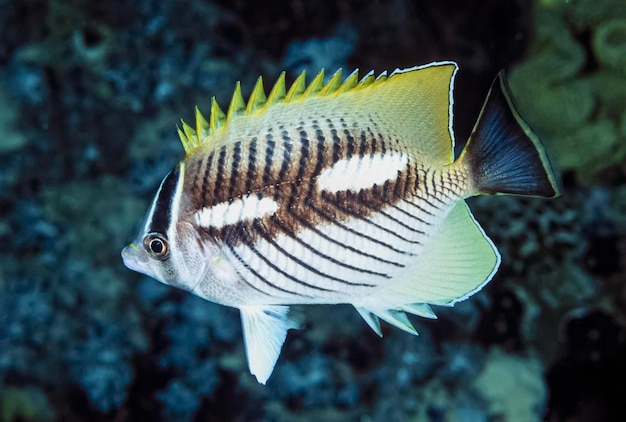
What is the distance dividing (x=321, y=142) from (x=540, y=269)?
1883 millimetres

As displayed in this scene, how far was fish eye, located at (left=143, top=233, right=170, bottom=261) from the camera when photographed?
4.04 feet

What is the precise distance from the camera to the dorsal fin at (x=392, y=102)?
1.19 metres

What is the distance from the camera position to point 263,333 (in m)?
1.33

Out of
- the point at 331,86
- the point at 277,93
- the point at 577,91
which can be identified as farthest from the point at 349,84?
the point at 577,91

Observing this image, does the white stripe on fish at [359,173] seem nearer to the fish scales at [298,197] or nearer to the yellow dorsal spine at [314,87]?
the fish scales at [298,197]

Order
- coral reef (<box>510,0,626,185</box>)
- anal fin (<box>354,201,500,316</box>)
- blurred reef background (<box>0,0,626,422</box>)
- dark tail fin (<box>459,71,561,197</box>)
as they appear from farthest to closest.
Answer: coral reef (<box>510,0,626,185</box>) → blurred reef background (<box>0,0,626,422</box>) → anal fin (<box>354,201,500,316</box>) → dark tail fin (<box>459,71,561,197</box>)

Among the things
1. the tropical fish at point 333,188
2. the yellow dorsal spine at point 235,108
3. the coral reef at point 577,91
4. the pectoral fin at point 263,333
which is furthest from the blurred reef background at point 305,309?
the yellow dorsal spine at point 235,108

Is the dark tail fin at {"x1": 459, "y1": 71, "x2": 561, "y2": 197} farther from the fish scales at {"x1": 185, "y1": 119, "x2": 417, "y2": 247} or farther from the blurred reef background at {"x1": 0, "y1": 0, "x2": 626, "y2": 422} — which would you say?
the blurred reef background at {"x1": 0, "y1": 0, "x2": 626, "y2": 422}

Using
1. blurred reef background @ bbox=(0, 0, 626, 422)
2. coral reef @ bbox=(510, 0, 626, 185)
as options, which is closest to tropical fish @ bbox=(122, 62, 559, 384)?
blurred reef background @ bbox=(0, 0, 626, 422)

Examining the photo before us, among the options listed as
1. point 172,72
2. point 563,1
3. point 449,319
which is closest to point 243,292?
point 449,319

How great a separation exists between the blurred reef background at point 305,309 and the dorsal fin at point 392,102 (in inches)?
59.0

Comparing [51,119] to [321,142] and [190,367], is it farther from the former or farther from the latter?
[321,142]

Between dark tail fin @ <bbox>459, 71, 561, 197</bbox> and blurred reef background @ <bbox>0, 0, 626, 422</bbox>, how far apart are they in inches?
58.1

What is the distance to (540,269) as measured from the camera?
260cm
